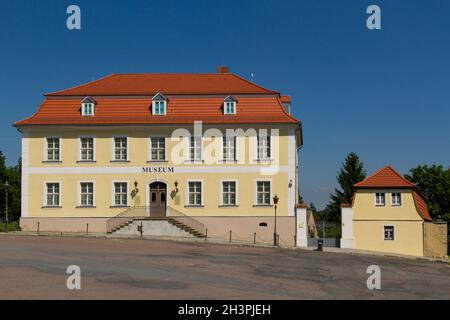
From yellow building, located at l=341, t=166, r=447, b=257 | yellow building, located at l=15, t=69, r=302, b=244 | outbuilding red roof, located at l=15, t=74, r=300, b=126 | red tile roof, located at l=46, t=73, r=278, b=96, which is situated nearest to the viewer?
yellow building, located at l=15, t=69, r=302, b=244

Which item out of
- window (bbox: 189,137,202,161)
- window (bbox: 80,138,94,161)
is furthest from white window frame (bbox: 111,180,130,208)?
window (bbox: 189,137,202,161)

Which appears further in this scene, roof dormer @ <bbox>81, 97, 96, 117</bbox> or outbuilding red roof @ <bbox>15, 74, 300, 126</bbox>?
roof dormer @ <bbox>81, 97, 96, 117</bbox>

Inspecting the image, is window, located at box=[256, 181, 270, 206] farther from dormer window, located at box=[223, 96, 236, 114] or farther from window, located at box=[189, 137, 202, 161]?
dormer window, located at box=[223, 96, 236, 114]

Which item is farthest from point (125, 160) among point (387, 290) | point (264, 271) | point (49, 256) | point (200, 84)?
point (387, 290)

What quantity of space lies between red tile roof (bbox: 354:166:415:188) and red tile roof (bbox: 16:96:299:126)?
8000 millimetres

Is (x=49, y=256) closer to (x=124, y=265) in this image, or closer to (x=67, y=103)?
(x=124, y=265)

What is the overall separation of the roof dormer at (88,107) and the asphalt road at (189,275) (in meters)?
12.6

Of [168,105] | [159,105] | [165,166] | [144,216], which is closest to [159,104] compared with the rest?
[159,105]

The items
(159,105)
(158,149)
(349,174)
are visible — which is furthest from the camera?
(349,174)

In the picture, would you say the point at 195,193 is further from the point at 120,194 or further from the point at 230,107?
the point at 230,107

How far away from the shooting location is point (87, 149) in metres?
40.7

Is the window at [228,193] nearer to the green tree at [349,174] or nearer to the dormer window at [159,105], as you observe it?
the dormer window at [159,105]

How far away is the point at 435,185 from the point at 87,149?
148 ft

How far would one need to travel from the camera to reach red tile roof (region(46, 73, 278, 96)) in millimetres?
41562
